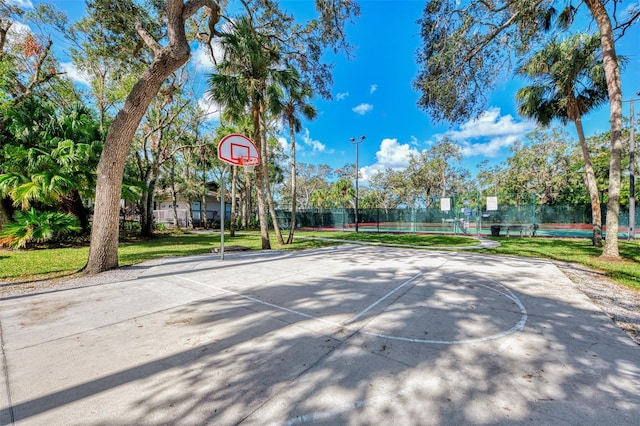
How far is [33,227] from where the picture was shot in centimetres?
919

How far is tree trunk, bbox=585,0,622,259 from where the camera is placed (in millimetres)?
7227

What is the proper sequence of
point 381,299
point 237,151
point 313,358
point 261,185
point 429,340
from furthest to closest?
point 261,185, point 237,151, point 381,299, point 429,340, point 313,358

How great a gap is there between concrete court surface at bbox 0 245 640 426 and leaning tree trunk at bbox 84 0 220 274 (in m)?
1.46

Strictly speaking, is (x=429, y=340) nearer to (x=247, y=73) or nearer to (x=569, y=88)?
(x=247, y=73)

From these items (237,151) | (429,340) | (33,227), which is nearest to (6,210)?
(33,227)

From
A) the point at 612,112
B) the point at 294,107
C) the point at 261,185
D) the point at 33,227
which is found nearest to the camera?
the point at 612,112

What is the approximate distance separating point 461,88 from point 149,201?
15.7m

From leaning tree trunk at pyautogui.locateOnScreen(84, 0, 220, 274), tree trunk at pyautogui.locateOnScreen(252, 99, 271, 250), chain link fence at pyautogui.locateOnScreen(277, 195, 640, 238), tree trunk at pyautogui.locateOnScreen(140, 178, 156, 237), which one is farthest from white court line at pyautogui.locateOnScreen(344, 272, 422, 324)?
tree trunk at pyautogui.locateOnScreen(140, 178, 156, 237)

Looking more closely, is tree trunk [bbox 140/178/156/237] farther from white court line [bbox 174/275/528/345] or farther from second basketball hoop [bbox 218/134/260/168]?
white court line [bbox 174/275/528/345]

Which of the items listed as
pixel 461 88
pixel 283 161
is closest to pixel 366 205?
pixel 283 161

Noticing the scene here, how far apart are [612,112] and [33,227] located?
1883 cm

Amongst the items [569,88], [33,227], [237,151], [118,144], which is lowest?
[33,227]

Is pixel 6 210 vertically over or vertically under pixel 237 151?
under

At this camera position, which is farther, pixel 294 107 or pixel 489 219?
pixel 489 219
